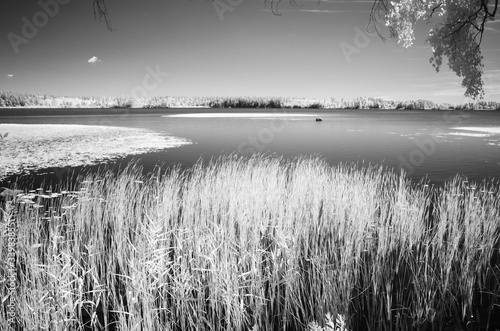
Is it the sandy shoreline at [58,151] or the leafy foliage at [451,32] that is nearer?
the leafy foliage at [451,32]

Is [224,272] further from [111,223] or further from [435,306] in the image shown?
[111,223]

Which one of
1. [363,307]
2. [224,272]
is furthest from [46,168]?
[363,307]

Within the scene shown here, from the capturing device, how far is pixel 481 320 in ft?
18.4

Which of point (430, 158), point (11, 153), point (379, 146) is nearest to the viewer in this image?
point (11, 153)

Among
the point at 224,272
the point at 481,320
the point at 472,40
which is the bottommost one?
the point at 481,320

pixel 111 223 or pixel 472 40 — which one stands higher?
pixel 472 40

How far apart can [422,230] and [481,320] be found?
328 cm

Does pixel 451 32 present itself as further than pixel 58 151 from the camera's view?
No

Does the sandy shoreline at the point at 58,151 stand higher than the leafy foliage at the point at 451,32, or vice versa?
the leafy foliage at the point at 451,32

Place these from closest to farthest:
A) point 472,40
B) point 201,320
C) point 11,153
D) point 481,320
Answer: point 201,320, point 481,320, point 472,40, point 11,153

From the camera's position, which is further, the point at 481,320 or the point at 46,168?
the point at 46,168

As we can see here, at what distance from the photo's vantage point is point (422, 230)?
872cm

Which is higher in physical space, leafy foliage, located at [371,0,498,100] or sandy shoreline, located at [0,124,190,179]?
leafy foliage, located at [371,0,498,100]

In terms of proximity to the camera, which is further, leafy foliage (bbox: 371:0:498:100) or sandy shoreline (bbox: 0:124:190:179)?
sandy shoreline (bbox: 0:124:190:179)
